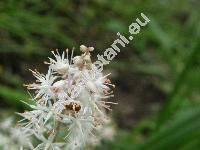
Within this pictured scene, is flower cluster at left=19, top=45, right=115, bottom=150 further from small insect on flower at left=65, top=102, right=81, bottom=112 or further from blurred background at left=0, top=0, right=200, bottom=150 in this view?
blurred background at left=0, top=0, right=200, bottom=150

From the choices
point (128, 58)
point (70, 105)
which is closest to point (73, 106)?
point (70, 105)

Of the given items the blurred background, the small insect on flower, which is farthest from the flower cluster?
the blurred background

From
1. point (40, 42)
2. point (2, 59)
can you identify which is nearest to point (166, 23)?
point (40, 42)

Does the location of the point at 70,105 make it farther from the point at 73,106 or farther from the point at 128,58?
the point at 128,58

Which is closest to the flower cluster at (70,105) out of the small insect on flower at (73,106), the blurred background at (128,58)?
the small insect on flower at (73,106)

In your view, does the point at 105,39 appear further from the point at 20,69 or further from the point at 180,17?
the point at 180,17

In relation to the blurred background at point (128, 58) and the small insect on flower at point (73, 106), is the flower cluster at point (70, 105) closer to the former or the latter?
the small insect on flower at point (73, 106)
